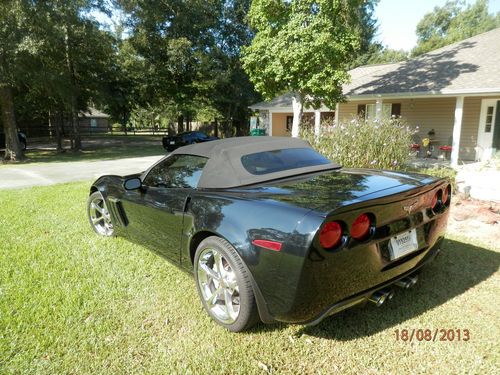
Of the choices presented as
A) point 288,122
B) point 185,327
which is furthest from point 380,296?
point 288,122

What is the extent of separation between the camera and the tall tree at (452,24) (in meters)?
44.1

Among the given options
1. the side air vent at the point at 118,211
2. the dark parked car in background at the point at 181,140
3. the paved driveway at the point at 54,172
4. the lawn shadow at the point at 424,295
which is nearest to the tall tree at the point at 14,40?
the paved driveway at the point at 54,172

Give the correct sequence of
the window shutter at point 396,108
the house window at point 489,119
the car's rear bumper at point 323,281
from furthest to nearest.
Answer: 1. the window shutter at point 396,108
2. the house window at point 489,119
3. the car's rear bumper at point 323,281

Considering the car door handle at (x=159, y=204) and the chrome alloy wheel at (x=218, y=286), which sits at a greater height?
the car door handle at (x=159, y=204)

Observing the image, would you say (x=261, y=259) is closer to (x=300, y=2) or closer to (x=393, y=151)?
(x=393, y=151)

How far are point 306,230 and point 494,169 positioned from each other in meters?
6.27

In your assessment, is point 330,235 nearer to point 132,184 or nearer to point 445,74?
point 132,184

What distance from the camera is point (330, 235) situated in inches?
87.1

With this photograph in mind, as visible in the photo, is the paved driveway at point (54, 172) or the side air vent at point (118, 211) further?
the paved driveway at point (54, 172)

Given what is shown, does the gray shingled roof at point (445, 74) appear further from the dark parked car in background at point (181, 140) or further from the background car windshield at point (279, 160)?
the background car windshield at point (279, 160)

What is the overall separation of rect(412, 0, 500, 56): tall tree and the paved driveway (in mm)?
44500

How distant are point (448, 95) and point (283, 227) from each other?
12.7m

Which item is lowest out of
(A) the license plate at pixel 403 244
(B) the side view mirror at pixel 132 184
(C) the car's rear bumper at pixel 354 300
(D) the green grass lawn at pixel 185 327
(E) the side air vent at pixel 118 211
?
(D) the green grass lawn at pixel 185 327

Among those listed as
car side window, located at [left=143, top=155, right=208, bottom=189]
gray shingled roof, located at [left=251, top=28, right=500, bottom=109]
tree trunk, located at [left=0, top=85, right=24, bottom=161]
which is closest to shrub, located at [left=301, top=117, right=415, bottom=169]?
car side window, located at [left=143, top=155, right=208, bottom=189]
